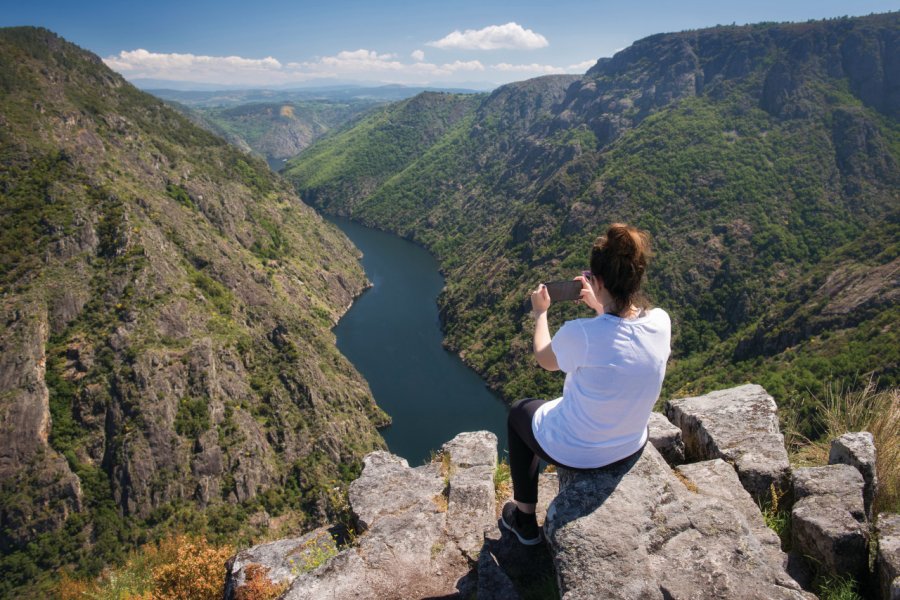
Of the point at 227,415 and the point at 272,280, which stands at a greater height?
the point at 272,280

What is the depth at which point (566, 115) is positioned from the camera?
7657 inches

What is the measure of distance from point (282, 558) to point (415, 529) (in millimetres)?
1974

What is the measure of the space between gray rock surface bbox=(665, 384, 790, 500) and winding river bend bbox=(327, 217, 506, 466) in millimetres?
54550

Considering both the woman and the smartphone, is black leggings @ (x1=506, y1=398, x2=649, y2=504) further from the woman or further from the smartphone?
the smartphone

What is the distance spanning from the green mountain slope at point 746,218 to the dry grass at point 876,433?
46153 mm

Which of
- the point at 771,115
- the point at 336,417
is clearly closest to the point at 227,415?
the point at 336,417

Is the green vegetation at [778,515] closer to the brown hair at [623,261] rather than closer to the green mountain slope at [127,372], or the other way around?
the brown hair at [623,261]

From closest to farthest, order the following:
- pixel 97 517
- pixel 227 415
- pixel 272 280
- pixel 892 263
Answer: pixel 97 517
pixel 892 263
pixel 227 415
pixel 272 280

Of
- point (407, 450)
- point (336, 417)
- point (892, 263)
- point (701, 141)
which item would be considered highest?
point (701, 141)

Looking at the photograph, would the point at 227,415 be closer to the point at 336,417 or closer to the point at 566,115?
the point at 336,417

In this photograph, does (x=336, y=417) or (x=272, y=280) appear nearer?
(x=336, y=417)

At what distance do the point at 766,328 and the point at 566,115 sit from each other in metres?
146

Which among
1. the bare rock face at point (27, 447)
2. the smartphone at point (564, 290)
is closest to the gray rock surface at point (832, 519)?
the smartphone at point (564, 290)

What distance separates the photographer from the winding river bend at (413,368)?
81.4 m
